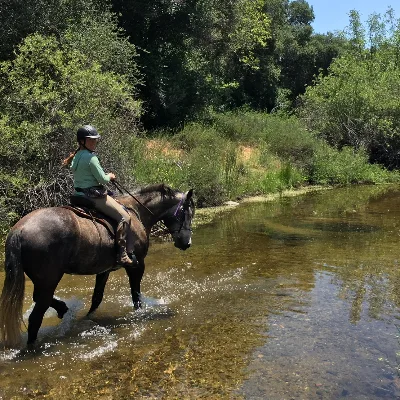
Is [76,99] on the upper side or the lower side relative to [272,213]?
upper

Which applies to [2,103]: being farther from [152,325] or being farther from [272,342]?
[272,342]

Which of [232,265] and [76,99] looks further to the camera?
[76,99]

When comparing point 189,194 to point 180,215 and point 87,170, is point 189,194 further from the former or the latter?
point 87,170

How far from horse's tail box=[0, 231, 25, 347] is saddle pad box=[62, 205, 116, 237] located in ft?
3.11

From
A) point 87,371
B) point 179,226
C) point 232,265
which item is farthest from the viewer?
point 232,265

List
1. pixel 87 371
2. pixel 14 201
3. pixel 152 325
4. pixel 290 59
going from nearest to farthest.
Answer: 1. pixel 87 371
2. pixel 152 325
3. pixel 14 201
4. pixel 290 59

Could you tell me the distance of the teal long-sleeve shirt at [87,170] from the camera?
611 centimetres

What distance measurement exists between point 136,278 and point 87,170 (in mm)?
1868

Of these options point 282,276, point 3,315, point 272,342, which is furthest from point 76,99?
point 272,342

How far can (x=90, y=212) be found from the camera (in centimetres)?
638

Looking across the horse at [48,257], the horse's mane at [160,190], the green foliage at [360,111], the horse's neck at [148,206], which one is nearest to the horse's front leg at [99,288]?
the horse at [48,257]

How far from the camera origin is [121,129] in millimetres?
14117

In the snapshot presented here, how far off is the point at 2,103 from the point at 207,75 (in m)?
18.1

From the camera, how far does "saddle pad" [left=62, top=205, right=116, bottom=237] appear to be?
6.20 metres
